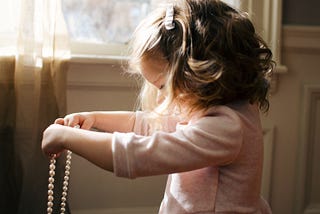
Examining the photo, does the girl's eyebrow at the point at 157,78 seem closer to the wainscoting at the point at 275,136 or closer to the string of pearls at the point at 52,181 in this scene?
the string of pearls at the point at 52,181

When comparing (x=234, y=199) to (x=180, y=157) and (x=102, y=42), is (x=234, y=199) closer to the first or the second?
(x=180, y=157)

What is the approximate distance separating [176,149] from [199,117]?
100 mm

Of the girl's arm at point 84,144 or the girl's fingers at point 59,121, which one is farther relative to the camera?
the girl's fingers at point 59,121

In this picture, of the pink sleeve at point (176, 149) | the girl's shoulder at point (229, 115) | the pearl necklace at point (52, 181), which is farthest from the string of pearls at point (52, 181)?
the girl's shoulder at point (229, 115)

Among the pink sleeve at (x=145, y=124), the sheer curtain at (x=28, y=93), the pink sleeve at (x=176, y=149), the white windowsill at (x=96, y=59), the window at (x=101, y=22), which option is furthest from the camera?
the window at (x=101, y=22)

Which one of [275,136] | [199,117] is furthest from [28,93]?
[275,136]

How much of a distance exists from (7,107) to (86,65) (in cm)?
26

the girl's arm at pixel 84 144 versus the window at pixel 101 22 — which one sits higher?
the window at pixel 101 22

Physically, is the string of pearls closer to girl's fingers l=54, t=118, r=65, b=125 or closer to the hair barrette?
girl's fingers l=54, t=118, r=65, b=125

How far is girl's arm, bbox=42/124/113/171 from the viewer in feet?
2.53

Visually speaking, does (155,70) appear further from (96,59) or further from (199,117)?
(96,59)

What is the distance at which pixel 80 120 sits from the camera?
3.17 ft

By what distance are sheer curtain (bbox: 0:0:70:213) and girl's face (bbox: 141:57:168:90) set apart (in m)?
0.39

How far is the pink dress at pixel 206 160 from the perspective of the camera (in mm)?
772
